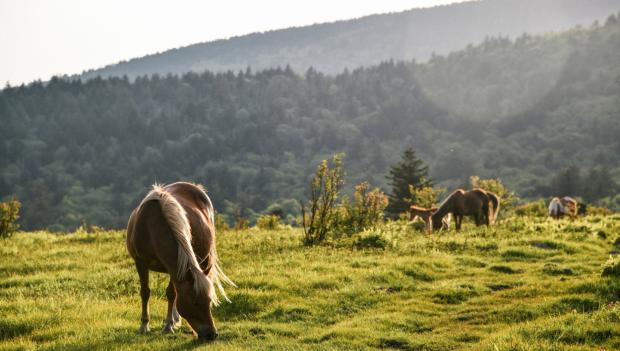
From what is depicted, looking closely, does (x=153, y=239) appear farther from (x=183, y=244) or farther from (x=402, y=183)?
(x=402, y=183)

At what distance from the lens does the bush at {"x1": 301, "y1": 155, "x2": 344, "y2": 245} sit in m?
19.2

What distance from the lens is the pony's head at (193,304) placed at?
7441 millimetres

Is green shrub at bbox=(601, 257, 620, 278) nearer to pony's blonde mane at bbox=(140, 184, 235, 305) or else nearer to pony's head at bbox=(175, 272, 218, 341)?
pony's blonde mane at bbox=(140, 184, 235, 305)

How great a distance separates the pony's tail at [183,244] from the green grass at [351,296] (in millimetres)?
981

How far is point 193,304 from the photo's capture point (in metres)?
7.45

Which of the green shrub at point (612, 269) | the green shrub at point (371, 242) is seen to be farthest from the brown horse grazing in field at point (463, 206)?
the green shrub at point (612, 269)

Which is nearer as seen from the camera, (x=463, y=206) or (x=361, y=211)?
(x=361, y=211)

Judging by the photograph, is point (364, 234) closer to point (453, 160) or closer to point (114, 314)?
point (114, 314)

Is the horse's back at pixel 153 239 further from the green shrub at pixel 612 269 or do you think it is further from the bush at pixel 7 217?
the bush at pixel 7 217

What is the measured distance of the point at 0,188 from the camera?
157000 millimetres

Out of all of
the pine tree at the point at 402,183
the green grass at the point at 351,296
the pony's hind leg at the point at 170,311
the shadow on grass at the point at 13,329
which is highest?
the pony's hind leg at the point at 170,311

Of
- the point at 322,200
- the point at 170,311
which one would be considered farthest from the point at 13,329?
the point at 322,200

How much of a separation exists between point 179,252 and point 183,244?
0.16 metres

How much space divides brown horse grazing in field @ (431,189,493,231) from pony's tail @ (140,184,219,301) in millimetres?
18066
